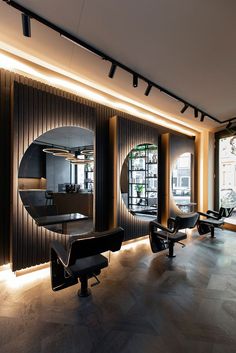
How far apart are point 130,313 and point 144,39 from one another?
3.02m

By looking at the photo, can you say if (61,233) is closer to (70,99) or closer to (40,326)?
(40,326)

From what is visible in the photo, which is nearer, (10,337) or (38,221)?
(10,337)

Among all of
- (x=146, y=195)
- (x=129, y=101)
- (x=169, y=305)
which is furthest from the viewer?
(x=146, y=195)

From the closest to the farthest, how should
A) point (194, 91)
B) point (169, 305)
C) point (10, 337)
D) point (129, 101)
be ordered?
point (10, 337)
point (169, 305)
point (194, 91)
point (129, 101)

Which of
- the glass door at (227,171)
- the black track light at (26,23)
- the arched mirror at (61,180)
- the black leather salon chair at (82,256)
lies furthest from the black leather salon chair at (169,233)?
the glass door at (227,171)

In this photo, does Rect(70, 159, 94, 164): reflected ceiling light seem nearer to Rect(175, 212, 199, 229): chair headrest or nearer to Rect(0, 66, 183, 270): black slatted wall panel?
Rect(0, 66, 183, 270): black slatted wall panel

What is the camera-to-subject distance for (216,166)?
20.2 feet

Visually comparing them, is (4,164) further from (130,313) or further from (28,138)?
(130,313)

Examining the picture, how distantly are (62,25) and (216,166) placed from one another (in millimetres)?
5619

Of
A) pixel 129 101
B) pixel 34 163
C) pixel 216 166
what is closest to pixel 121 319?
→ pixel 34 163

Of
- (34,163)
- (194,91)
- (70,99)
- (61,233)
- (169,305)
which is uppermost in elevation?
(194,91)

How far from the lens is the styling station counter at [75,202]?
3.64 meters

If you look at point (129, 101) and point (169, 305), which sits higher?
point (129, 101)

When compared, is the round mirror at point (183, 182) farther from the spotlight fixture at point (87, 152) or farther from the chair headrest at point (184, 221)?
the spotlight fixture at point (87, 152)
